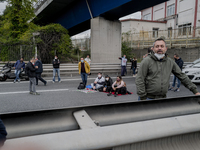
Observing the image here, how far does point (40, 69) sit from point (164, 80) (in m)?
9.70

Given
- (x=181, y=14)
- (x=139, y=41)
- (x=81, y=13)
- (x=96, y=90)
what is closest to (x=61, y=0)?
(x=81, y=13)

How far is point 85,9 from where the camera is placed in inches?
646

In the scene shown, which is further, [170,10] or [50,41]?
[170,10]

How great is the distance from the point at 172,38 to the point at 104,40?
1158 cm

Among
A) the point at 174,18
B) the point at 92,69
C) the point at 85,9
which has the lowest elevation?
the point at 92,69

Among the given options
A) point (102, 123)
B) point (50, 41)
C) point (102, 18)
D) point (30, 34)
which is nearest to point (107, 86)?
point (102, 123)

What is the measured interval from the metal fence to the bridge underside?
32.3ft

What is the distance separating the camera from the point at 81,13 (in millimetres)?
17312

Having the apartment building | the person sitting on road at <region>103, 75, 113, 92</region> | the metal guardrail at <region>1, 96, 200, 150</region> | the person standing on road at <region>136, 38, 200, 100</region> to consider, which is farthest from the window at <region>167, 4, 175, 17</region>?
the metal guardrail at <region>1, 96, 200, 150</region>

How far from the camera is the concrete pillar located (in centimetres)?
1566

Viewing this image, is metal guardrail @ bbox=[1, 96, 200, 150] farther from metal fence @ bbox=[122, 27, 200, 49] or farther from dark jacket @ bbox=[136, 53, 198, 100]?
metal fence @ bbox=[122, 27, 200, 49]

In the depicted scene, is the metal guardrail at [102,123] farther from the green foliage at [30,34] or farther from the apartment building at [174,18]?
the apartment building at [174,18]

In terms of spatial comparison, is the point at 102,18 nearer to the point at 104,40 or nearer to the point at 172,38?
the point at 104,40

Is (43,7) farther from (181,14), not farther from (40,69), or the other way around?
(181,14)
